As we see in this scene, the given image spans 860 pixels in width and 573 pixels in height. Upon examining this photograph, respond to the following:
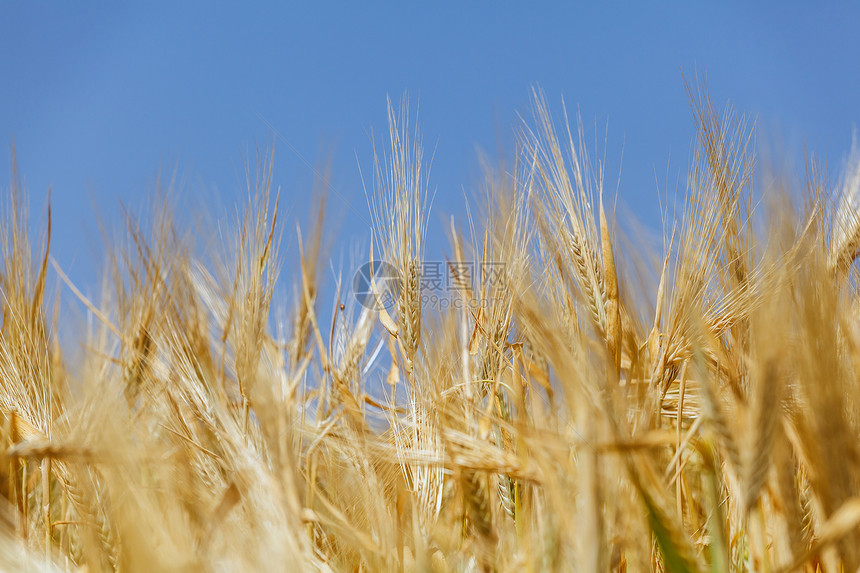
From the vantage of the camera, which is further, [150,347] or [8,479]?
[150,347]

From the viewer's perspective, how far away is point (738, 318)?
3.12 feet

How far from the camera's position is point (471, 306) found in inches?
48.9

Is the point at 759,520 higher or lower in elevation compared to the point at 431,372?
lower

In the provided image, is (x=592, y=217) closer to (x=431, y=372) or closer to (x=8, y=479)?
(x=431, y=372)

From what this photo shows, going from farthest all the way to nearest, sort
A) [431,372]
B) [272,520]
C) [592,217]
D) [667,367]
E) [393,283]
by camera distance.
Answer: [393,283], [431,372], [592,217], [667,367], [272,520]

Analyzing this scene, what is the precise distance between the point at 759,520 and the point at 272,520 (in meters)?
0.55

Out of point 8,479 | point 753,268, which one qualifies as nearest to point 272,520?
point 8,479

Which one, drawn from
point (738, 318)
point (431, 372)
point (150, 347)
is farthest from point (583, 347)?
point (150, 347)

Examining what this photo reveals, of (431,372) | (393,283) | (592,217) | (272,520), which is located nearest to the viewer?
(272,520)

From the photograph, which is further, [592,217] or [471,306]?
[471,306]

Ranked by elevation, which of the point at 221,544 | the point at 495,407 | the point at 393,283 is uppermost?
the point at 393,283

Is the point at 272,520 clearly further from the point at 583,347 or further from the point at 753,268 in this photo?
the point at 753,268

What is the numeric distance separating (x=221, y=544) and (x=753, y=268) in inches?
32.2

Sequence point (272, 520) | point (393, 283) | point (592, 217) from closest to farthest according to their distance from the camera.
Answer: point (272, 520), point (592, 217), point (393, 283)
